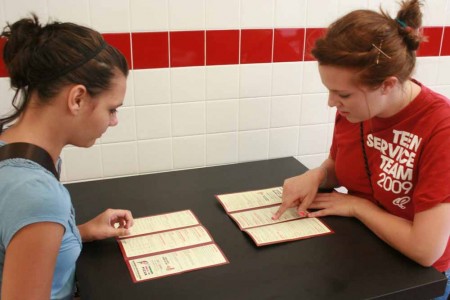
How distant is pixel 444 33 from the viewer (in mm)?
2195

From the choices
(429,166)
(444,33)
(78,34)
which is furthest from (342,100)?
(444,33)

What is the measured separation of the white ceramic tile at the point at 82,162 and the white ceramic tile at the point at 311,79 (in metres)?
0.96

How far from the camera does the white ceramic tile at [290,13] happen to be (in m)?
1.89

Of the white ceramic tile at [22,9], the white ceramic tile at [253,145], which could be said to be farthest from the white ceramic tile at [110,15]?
the white ceramic tile at [253,145]

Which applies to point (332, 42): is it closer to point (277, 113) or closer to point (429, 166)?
point (429, 166)

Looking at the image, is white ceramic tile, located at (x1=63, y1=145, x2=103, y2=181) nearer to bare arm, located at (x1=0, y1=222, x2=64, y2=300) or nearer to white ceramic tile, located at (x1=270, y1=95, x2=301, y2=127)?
white ceramic tile, located at (x1=270, y1=95, x2=301, y2=127)

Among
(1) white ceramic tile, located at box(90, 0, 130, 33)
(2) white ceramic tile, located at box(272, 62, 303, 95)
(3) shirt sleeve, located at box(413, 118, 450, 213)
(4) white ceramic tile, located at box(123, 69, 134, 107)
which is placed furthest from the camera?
(2) white ceramic tile, located at box(272, 62, 303, 95)

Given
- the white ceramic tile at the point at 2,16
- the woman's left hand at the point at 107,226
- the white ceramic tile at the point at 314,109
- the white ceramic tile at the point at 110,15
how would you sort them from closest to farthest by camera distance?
the woman's left hand at the point at 107,226
the white ceramic tile at the point at 2,16
the white ceramic tile at the point at 110,15
the white ceramic tile at the point at 314,109

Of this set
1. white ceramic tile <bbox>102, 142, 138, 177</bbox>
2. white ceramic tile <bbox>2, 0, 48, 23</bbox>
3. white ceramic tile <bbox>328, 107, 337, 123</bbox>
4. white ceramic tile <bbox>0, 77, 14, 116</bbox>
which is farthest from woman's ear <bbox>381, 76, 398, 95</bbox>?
white ceramic tile <bbox>0, 77, 14, 116</bbox>

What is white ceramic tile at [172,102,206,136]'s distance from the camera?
1.90 metres

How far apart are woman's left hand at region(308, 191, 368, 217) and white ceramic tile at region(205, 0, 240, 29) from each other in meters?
0.83

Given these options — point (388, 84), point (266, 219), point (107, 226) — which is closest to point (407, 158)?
point (388, 84)

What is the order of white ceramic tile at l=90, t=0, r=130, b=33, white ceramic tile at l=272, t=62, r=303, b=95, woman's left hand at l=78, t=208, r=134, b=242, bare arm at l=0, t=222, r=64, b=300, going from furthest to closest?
white ceramic tile at l=272, t=62, r=303, b=95 < white ceramic tile at l=90, t=0, r=130, b=33 < woman's left hand at l=78, t=208, r=134, b=242 < bare arm at l=0, t=222, r=64, b=300

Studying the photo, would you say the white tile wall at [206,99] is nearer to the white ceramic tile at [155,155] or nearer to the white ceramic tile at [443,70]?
the white ceramic tile at [155,155]
